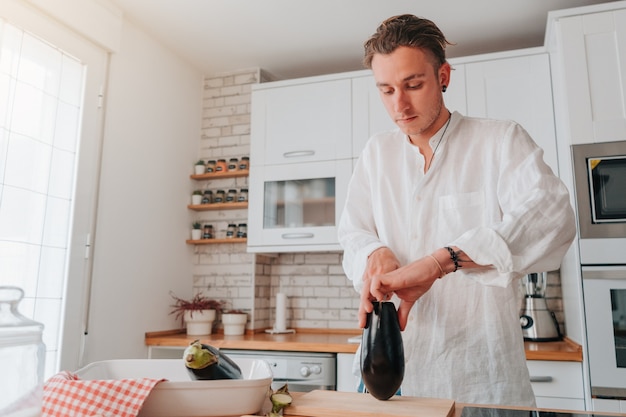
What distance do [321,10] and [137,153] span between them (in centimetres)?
130

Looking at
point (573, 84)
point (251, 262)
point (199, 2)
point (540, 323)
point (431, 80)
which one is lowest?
point (540, 323)

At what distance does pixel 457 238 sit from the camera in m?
1.19

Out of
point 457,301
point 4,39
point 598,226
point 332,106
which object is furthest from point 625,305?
point 4,39

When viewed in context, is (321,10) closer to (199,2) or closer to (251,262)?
(199,2)

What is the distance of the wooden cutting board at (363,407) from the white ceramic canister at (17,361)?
414 mm

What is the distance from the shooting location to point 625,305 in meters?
2.21

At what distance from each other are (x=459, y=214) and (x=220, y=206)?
7.64ft

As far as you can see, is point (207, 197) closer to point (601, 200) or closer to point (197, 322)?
point (197, 322)

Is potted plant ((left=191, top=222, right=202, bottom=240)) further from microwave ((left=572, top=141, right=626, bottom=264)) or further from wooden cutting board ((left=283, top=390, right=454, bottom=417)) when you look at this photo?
wooden cutting board ((left=283, top=390, right=454, bottom=417))

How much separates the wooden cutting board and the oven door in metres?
1.55

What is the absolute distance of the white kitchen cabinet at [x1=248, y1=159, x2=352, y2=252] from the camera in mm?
3076

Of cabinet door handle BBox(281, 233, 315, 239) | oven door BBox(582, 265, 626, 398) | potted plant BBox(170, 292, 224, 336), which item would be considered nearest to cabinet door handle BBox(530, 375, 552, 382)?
oven door BBox(582, 265, 626, 398)

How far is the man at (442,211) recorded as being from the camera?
3.88 ft

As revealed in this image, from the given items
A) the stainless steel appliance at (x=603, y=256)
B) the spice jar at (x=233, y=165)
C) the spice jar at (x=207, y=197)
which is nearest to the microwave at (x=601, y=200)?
the stainless steel appliance at (x=603, y=256)
